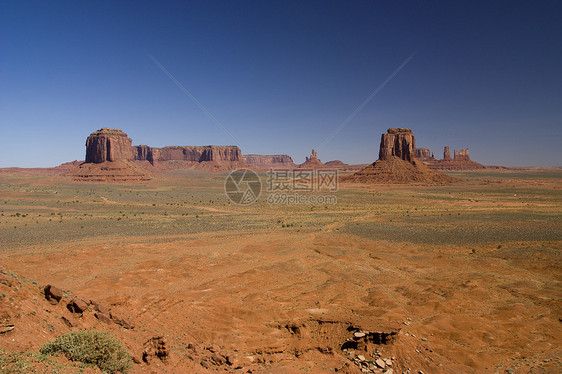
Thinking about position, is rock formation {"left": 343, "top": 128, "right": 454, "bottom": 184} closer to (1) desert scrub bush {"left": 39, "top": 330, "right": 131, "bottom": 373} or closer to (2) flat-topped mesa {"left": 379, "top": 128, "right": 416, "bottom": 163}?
(2) flat-topped mesa {"left": 379, "top": 128, "right": 416, "bottom": 163}

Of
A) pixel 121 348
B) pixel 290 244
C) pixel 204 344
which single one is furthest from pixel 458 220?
pixel 121 348

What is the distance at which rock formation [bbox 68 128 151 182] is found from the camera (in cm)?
9994

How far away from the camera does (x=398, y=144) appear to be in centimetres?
10700

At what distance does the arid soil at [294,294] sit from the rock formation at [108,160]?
247ft

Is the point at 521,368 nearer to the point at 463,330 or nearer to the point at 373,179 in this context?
the point at 463,330

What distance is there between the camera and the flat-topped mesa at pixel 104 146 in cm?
11075

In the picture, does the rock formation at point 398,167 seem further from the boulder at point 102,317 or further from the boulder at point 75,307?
the boulder at point 75,307

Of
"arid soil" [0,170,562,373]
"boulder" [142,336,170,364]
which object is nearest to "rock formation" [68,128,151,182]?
"arid soil" [0,170,562,373]

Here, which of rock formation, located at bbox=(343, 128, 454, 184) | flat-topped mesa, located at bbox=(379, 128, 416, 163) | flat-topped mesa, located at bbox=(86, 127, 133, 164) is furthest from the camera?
flat-topped mesa, located at bbox=(86, 127, 133, 164)

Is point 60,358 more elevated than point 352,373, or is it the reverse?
point 60,358

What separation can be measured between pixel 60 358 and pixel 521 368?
1235 centimetres

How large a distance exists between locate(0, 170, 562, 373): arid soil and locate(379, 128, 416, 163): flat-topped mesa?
80645 mm

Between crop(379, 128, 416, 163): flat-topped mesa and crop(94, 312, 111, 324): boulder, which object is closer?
crop(94, 312, 111, 324): boulder

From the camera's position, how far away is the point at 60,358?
649 centimetres
